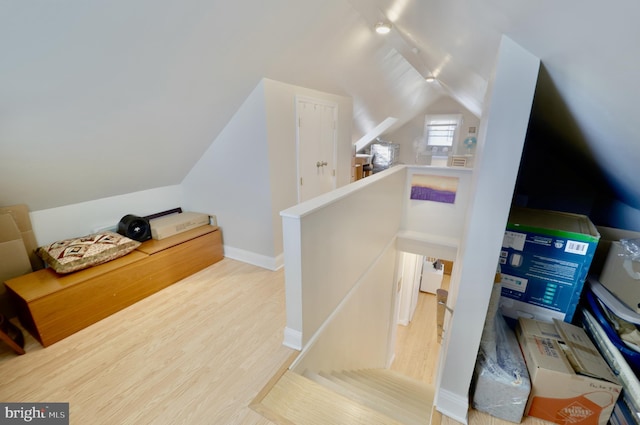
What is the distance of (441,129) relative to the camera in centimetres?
836

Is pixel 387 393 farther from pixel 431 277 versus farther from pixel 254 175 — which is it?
pixel 431 277

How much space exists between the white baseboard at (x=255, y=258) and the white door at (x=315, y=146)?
792 mm

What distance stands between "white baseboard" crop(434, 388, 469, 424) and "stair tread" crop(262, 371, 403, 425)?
0.29 meters

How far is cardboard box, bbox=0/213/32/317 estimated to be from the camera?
6.58 ft

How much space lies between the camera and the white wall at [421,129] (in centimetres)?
808

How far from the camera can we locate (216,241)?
3.03 metres

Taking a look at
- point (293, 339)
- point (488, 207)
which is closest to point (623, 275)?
point (488, 207)

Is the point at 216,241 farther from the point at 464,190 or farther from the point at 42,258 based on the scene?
the point at 464,190

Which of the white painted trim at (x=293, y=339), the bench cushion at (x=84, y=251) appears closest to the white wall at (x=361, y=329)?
the white painted trim at (x=293, y=339)

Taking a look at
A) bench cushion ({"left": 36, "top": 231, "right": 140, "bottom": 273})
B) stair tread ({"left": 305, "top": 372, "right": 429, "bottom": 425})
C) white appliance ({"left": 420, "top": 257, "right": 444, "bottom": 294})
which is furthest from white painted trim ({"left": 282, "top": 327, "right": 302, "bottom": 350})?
white appliance ({"left": 420, "top": 257, "right": 444, "bottom": 294})

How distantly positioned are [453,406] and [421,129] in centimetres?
842

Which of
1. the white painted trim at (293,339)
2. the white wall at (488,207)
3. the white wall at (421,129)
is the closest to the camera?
the white wall at (488,207)

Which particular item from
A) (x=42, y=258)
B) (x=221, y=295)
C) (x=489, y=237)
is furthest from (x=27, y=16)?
(x=489, y=237)

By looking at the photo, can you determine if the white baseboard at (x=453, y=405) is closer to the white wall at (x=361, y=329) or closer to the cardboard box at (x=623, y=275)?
the white wall at (x=361, y=329)
